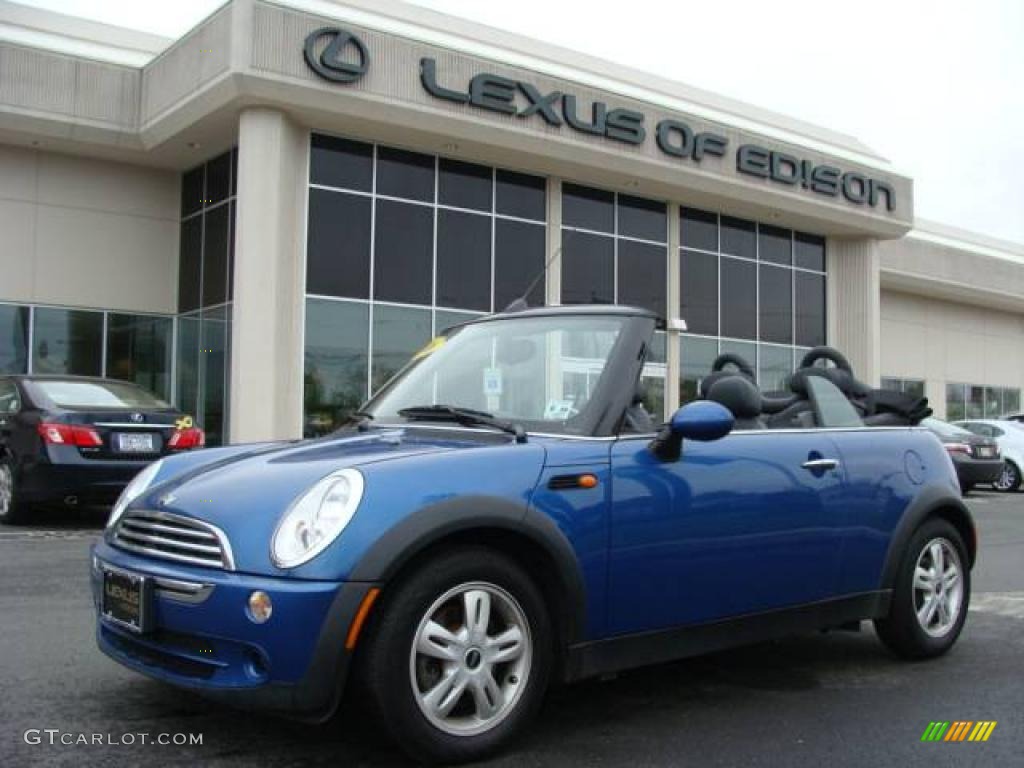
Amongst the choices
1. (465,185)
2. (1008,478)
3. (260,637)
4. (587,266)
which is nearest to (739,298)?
(587,266)

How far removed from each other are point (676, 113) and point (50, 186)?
1249 cm

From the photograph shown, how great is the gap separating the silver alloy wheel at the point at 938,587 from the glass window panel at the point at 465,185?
1598cm

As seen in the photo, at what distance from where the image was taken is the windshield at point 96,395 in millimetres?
9797

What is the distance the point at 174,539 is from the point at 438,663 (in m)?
0.95

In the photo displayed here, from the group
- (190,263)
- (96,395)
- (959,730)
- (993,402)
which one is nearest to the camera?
(959,730)

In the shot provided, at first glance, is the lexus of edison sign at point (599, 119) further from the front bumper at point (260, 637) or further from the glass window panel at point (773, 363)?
the front bumper at point (260, 637)

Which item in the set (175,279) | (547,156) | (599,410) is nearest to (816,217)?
(547,156)

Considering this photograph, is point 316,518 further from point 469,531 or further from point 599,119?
point 599,119

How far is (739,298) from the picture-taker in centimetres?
2533

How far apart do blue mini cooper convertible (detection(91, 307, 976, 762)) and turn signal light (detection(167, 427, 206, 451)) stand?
5.77 meters

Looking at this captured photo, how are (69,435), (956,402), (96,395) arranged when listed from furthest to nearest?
(956,402)
(96,395)
(69,435)

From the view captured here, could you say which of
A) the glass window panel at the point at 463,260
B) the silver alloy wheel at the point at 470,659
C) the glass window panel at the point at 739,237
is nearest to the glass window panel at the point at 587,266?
the glass window panel at the point at 463,260

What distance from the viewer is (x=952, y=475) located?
5301 mm

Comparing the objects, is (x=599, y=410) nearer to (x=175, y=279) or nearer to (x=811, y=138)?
(x=175, y=279)
